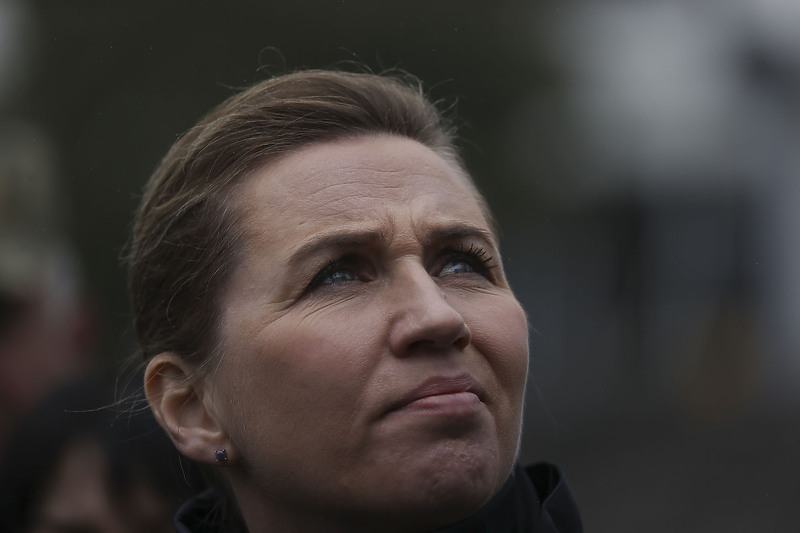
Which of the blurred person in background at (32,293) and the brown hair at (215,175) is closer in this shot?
the brown hair at (215,175)

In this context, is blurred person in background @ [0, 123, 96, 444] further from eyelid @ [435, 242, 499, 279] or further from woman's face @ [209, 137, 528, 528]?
eyelid @ [435, 242, 499, 279]

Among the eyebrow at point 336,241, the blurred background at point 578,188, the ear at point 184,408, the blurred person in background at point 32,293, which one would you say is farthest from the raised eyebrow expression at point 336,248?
the blurred person in background at point 32,293

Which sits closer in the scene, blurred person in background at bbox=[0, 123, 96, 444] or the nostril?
the nostril

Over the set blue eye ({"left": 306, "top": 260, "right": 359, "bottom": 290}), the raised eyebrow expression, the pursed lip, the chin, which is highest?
the raised eyebrow expression

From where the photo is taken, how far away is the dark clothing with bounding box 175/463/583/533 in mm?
2324

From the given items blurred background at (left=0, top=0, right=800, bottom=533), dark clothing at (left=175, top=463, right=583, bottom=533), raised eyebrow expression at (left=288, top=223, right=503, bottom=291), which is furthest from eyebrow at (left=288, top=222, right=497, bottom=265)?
blurred background at (left=0, top=0, right=800, bottom=533)

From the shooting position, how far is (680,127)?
7.13 m

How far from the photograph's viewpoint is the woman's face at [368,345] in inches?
85.9

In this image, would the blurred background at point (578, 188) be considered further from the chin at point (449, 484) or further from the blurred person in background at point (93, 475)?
the chin at point (449, 484)

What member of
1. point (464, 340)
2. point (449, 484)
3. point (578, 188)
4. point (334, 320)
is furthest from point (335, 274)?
point (578, 188)

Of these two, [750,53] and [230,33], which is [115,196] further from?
[750,53]

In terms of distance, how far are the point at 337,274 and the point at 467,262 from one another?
1.28ft

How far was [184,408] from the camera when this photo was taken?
2.64m

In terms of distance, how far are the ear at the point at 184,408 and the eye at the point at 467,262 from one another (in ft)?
2.40
